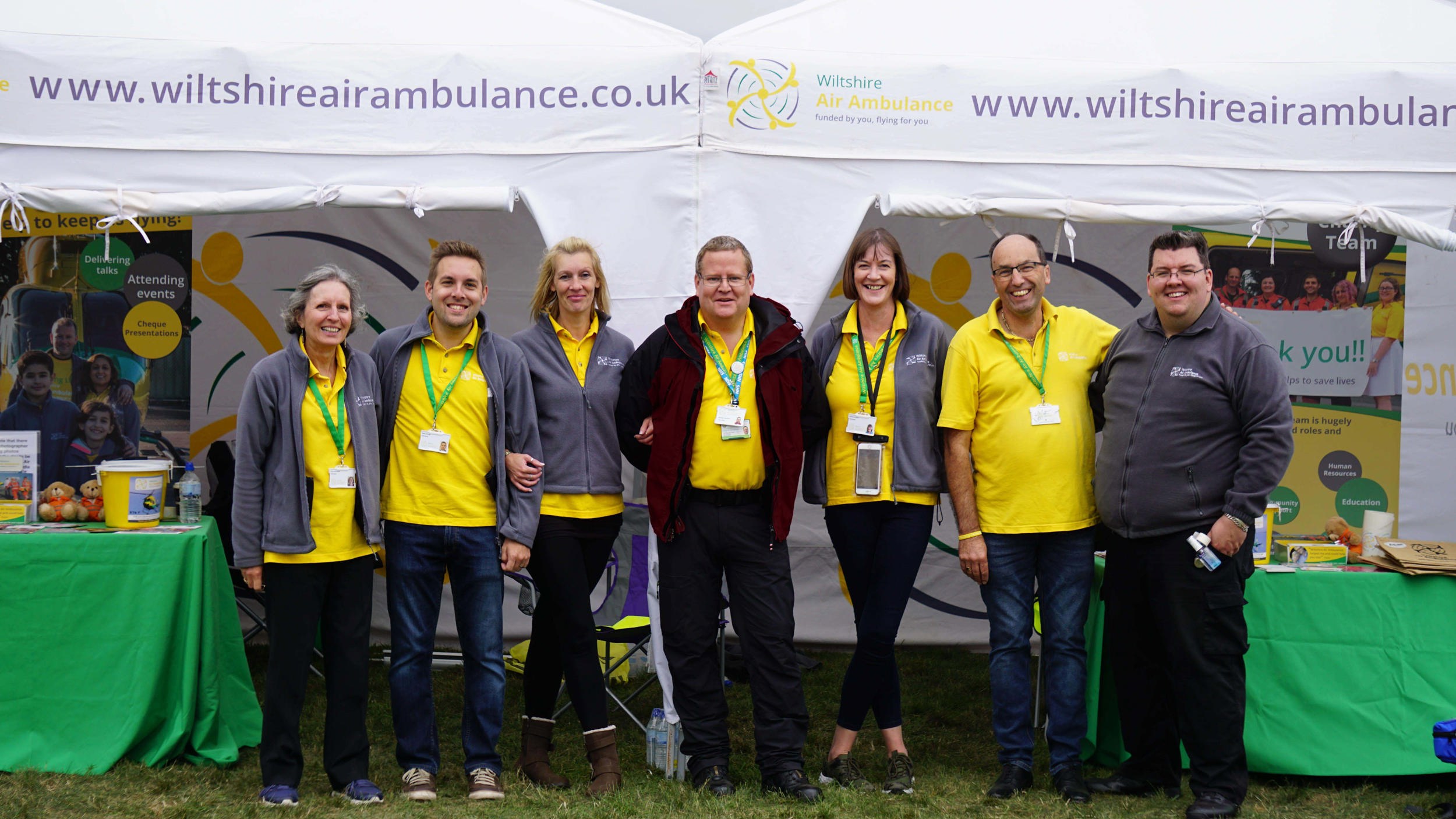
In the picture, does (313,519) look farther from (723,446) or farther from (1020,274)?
(1020,274)

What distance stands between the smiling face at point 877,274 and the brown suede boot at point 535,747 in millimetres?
1591

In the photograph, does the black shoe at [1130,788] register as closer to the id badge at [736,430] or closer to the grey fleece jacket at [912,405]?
the grey fleece jacket at [912,405]

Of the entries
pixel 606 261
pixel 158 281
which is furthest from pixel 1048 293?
pixel 158 281

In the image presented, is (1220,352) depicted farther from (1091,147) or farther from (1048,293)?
(1048,293)

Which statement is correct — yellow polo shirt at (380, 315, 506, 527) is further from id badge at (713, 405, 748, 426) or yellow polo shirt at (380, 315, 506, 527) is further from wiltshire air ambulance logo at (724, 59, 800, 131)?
wiltshire air ambulance logo at (724, 59, 800, 131)

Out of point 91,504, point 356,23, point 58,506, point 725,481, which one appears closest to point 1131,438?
point 725,481

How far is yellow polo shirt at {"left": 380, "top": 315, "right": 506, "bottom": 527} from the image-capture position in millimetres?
3168

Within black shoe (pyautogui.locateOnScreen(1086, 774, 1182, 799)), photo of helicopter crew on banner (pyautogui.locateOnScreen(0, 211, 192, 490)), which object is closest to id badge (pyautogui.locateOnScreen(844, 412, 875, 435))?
black shoe (pyautogui.locateOnScreen(1086, 774, 1182, 799))

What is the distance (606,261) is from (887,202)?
91 centimetres

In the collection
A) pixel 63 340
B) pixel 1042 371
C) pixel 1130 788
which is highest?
pixel 63 340

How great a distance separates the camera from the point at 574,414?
10.8 feet

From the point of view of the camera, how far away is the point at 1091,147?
146 inches

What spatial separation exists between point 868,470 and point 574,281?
3.28 ft

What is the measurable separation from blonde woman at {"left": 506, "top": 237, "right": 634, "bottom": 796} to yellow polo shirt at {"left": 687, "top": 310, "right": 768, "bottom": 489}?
0.28 m
